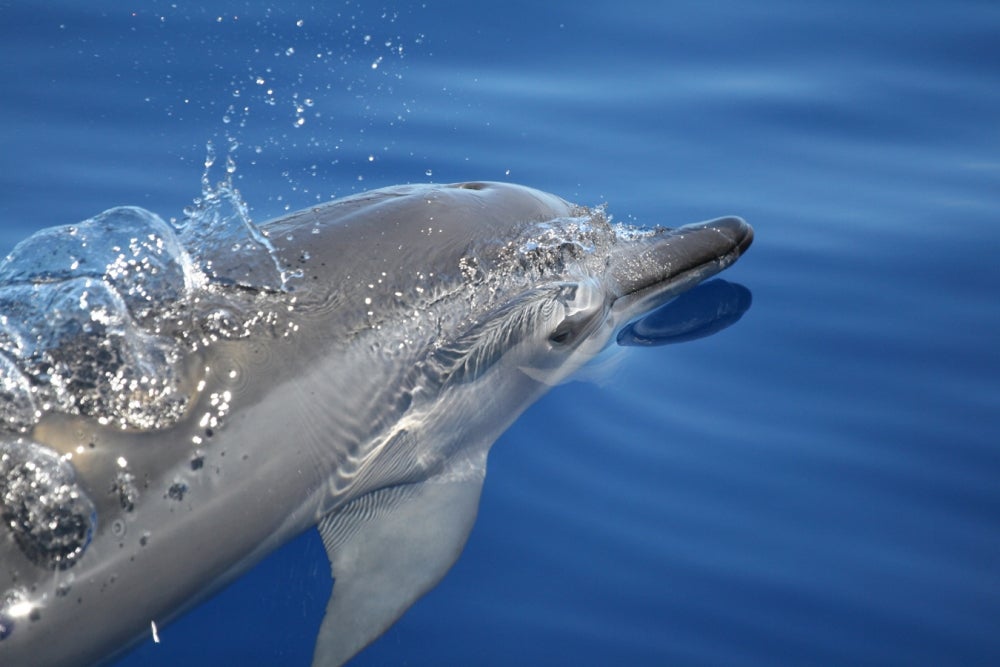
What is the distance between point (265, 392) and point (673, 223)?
353 cm

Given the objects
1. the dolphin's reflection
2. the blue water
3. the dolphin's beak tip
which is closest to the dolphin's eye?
the blue water

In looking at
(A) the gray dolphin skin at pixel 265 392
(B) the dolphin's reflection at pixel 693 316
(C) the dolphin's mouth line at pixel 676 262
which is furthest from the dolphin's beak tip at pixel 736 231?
(A) the gray dolphin skin at pixel 265 392

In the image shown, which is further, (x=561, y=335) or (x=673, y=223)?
(x=673, y=223)

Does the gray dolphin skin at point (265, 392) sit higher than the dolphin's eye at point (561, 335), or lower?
lower

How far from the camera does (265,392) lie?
13.5 feet

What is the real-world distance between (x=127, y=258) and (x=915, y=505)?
3.74 m

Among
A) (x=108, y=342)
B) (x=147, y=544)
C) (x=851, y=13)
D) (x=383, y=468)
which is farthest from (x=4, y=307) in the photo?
(x=851, y=13)

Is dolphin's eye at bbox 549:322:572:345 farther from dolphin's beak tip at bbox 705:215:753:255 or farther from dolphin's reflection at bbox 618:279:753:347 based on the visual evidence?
dolphin's beak tip at bbox 705:215:753:255

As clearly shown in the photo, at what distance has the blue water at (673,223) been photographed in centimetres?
459

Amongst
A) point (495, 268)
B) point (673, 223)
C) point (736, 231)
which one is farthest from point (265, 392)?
point (673, 223)

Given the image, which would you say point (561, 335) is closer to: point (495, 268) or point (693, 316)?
point (495, 268)

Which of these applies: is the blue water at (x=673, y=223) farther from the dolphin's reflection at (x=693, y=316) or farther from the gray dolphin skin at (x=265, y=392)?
the gray dolphin skin at (x=265, y=392)

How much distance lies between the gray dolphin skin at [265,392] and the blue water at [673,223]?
0.79 feet

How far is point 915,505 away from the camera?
5.08m
